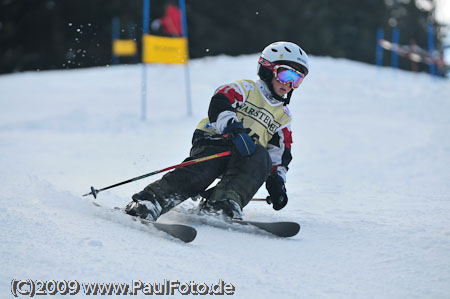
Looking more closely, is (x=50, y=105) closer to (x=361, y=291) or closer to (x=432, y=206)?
(x=432, y=206)

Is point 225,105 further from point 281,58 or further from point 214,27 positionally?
point 214,27

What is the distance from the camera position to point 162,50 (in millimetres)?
10078

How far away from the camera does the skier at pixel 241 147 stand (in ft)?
10.8

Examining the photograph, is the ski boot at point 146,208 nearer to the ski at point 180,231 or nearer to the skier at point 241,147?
the skier at point 241,147

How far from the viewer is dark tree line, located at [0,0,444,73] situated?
1107 inches

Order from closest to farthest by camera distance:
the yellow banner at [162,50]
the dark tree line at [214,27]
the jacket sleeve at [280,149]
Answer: the jacket sleeve at [280,149]
the yellow banner at [162,50]
the dark tree line at [214,27]

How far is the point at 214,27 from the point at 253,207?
2996 centimetres

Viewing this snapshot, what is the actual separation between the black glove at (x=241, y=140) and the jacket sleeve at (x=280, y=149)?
0.50 metres

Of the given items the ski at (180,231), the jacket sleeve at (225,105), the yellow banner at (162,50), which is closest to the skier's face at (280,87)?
the jacket sleeve at (225,105)

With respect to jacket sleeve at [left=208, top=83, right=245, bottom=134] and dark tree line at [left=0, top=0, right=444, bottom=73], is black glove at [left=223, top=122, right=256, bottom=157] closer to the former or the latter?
jacket sleeve at [left=208, top=83, right=245, bottom=134]

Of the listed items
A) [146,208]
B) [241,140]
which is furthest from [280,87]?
[146,208]

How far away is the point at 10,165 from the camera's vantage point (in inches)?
218

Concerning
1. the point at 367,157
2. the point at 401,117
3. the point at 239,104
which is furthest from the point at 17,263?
the point at 401,117

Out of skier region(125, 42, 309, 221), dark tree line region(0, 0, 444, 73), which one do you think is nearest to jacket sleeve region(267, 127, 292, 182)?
skier region(125, 42, 309, 221)
